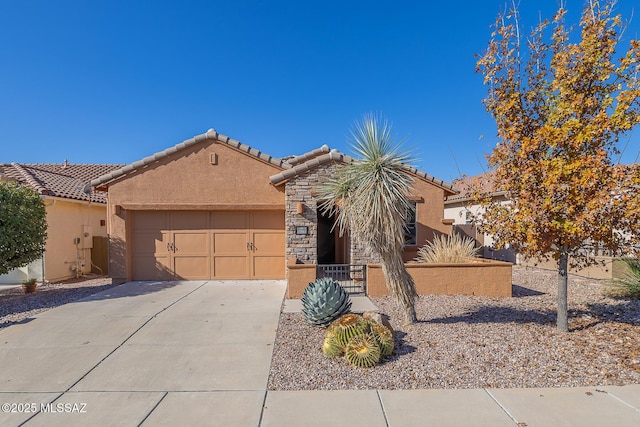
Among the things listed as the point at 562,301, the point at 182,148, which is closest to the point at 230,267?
the point at 182,148

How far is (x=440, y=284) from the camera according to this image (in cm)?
835

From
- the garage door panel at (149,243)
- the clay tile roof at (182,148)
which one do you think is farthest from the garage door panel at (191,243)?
the clay tile roof at (182,148)

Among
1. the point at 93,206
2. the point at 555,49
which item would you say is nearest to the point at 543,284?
the point at 555,49

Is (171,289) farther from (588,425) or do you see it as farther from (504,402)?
(588,425)

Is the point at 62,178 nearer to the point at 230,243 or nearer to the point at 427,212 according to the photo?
the point at 230,243

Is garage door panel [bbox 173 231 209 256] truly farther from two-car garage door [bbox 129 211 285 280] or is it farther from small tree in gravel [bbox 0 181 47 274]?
small tree in gravel [bbox 0 181 47 274]

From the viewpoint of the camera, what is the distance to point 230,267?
35.8ft

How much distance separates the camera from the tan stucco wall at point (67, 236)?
36.0 feet

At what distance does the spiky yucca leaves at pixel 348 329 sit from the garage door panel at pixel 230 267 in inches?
256

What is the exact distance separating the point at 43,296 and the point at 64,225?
11.8 ft

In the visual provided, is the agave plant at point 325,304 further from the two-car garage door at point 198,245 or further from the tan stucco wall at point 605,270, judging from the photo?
the tan stucco wall at point 605,270

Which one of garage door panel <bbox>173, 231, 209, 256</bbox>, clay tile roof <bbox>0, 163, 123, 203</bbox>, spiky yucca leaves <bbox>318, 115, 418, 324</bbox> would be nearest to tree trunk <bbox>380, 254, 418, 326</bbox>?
spiky yucca leaves <bbox>318, 115, 418, 324</bbox>

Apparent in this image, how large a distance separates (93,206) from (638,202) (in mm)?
15769

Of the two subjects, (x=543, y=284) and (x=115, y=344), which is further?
(x=543, y=284)
